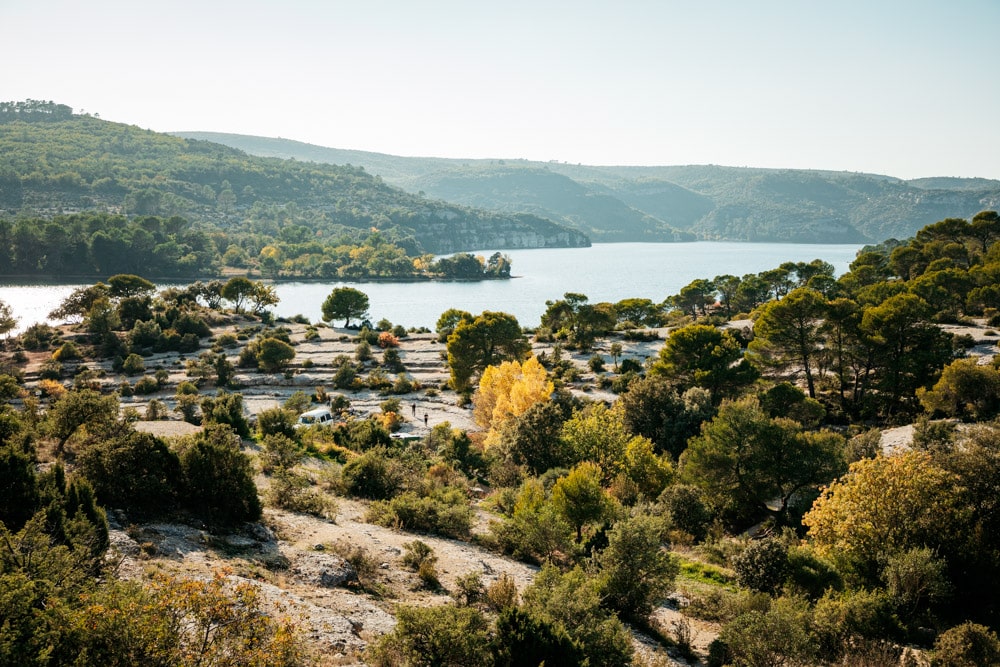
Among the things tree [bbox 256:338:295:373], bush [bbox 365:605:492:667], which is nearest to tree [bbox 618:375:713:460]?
bush [bbox 365:605:492:667]

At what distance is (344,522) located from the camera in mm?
19125

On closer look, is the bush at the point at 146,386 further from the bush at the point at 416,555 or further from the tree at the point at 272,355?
the bush at the point at 416,555

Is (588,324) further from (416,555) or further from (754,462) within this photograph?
(416,555)

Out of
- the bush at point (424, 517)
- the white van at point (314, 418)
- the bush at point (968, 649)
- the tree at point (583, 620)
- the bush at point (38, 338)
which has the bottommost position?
the white van at point (314, 418)

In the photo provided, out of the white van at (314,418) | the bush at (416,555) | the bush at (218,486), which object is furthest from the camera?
the white van at (314,418)

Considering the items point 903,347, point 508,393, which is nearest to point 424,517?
point 508,393

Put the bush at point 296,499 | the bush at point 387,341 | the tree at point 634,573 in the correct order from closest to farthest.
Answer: the tree at point 634,573
the bush at point 296,499
the bush at point 387,341

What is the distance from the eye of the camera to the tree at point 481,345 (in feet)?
170

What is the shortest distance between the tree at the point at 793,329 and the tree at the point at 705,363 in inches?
101

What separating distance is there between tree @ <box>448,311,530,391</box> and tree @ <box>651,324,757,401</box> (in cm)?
1423

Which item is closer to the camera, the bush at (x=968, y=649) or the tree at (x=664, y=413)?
the bush at (x=968, y=649)

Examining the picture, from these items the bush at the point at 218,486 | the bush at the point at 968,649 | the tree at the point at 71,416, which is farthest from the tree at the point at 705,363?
the tree at the point at 71,416

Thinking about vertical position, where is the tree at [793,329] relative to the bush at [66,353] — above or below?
above

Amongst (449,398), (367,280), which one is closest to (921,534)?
(449,398)
